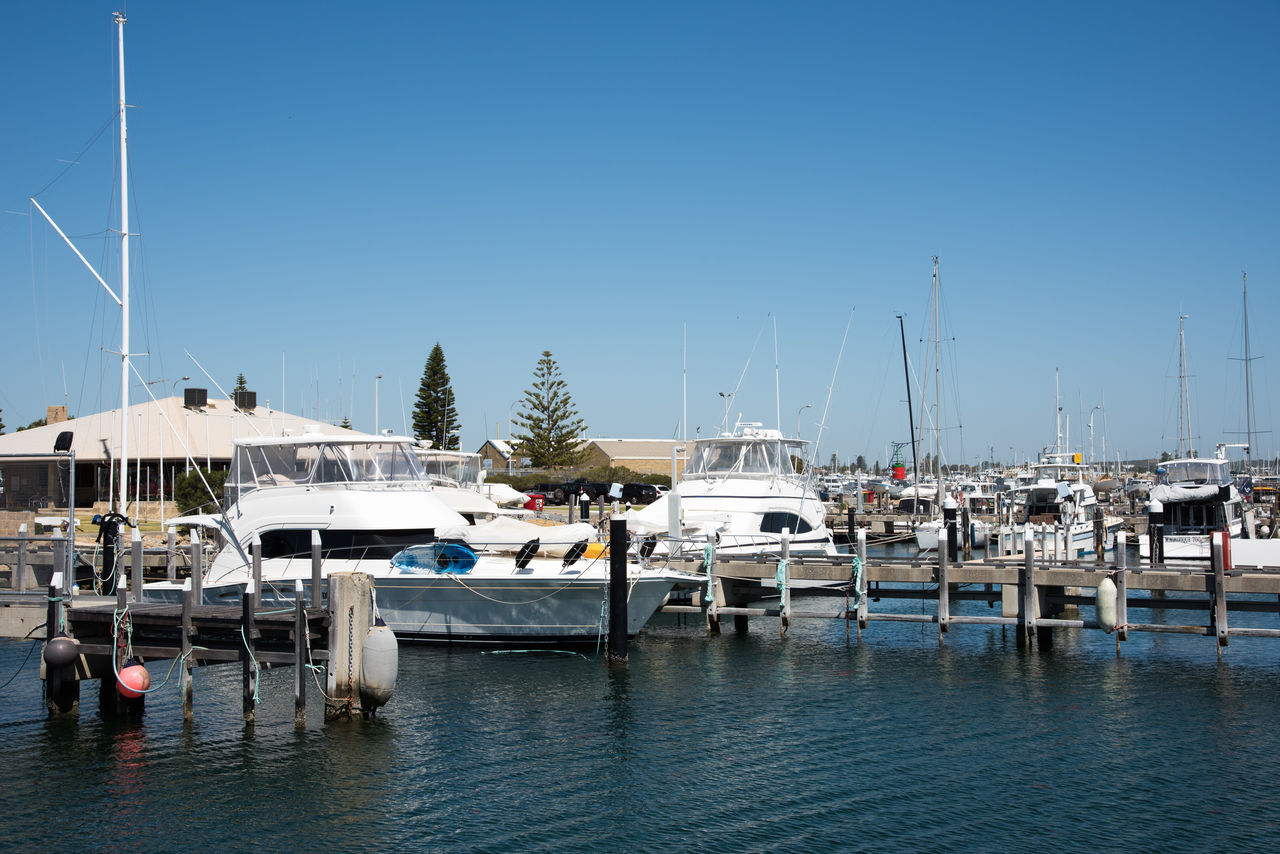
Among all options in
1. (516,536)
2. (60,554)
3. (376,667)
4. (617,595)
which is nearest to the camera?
(376,667)

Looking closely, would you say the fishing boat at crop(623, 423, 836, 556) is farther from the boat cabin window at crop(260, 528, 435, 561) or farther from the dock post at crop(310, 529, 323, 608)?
the dock post at crop(310, 529, 323, 608)

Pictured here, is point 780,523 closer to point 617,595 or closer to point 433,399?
point 617,595

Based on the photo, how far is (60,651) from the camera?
16797mm

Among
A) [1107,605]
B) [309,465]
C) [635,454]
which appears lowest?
[1107,605]

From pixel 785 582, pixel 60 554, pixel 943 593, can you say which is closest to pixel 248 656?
pixel 60 554

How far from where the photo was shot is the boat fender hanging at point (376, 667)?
16547mm

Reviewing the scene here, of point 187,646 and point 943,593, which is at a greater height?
point 187,646

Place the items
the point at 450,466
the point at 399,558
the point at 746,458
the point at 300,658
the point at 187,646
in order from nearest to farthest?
the point at 300,658
the point at 187,646
the point at 399,558
the point at 746,458
the point at 450,466

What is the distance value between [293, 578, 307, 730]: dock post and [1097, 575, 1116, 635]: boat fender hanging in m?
15.2

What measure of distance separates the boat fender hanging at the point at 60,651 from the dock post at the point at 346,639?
4.21 meters

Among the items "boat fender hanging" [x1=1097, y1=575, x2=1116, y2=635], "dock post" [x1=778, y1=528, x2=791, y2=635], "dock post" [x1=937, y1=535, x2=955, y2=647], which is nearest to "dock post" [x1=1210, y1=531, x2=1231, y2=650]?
"boat fender hanging" [x1=1097, y1=575, x2=1116, y2=635]

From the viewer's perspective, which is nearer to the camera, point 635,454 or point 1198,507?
point 1198,507

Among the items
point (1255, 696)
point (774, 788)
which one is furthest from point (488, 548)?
point (1255, 696)

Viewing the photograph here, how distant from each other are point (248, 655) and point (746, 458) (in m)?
18.5
